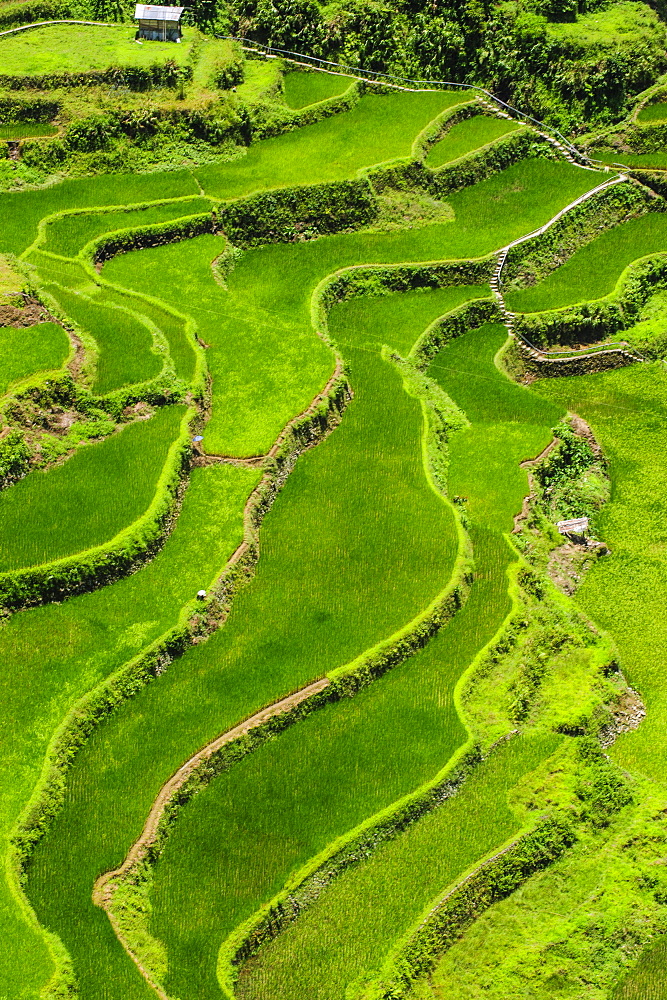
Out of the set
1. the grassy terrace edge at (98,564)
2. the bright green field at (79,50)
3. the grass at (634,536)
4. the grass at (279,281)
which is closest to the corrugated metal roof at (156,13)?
the bright green field at (79,50)

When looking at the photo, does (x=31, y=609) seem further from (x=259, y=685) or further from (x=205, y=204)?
(x=205, y=204)

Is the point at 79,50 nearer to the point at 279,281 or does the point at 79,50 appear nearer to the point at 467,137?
the point at 279,281

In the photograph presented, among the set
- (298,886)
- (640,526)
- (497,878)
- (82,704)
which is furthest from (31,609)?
(640,526)

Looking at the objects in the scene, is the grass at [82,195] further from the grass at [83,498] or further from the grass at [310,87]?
the grass at [83,498]

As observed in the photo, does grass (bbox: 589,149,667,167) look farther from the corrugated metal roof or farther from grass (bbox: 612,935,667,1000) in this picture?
grass (bbox: 612,935,667,1000)

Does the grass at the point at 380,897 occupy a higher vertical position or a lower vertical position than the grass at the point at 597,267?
lower

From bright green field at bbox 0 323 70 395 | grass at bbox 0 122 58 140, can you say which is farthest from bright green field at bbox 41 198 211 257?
bright green field at bbox 0 323 70 395
